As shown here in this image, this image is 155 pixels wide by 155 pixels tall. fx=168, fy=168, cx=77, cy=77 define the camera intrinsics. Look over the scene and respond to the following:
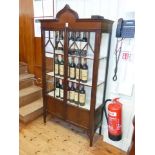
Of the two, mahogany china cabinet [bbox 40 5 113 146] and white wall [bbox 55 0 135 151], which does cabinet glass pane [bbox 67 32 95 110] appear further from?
white wall [bbox 55 0 135 151]

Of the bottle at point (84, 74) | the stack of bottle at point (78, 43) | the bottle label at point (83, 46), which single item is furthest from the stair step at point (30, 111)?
the bottle label at point (83, 46)

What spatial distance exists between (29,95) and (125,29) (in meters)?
2.07

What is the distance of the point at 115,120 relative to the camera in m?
2.18

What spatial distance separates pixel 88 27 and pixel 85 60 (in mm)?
508

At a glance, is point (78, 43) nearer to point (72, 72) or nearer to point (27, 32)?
point (72, 72)

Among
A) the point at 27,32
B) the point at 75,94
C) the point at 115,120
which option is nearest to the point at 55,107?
the point at 75,94

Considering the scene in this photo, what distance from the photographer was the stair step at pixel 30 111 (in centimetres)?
280

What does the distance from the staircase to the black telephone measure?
1.89 metres

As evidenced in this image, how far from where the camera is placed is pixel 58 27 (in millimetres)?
2320

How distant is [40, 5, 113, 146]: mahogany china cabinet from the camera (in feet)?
7.00

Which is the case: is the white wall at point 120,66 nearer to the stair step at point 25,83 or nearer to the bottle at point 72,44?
the bottle at point 72,44

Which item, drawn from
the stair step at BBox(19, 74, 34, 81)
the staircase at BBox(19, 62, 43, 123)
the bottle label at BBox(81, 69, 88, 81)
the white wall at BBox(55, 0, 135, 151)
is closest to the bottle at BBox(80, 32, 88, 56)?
the bottle label at BBox(81, 69, 88, 81)
